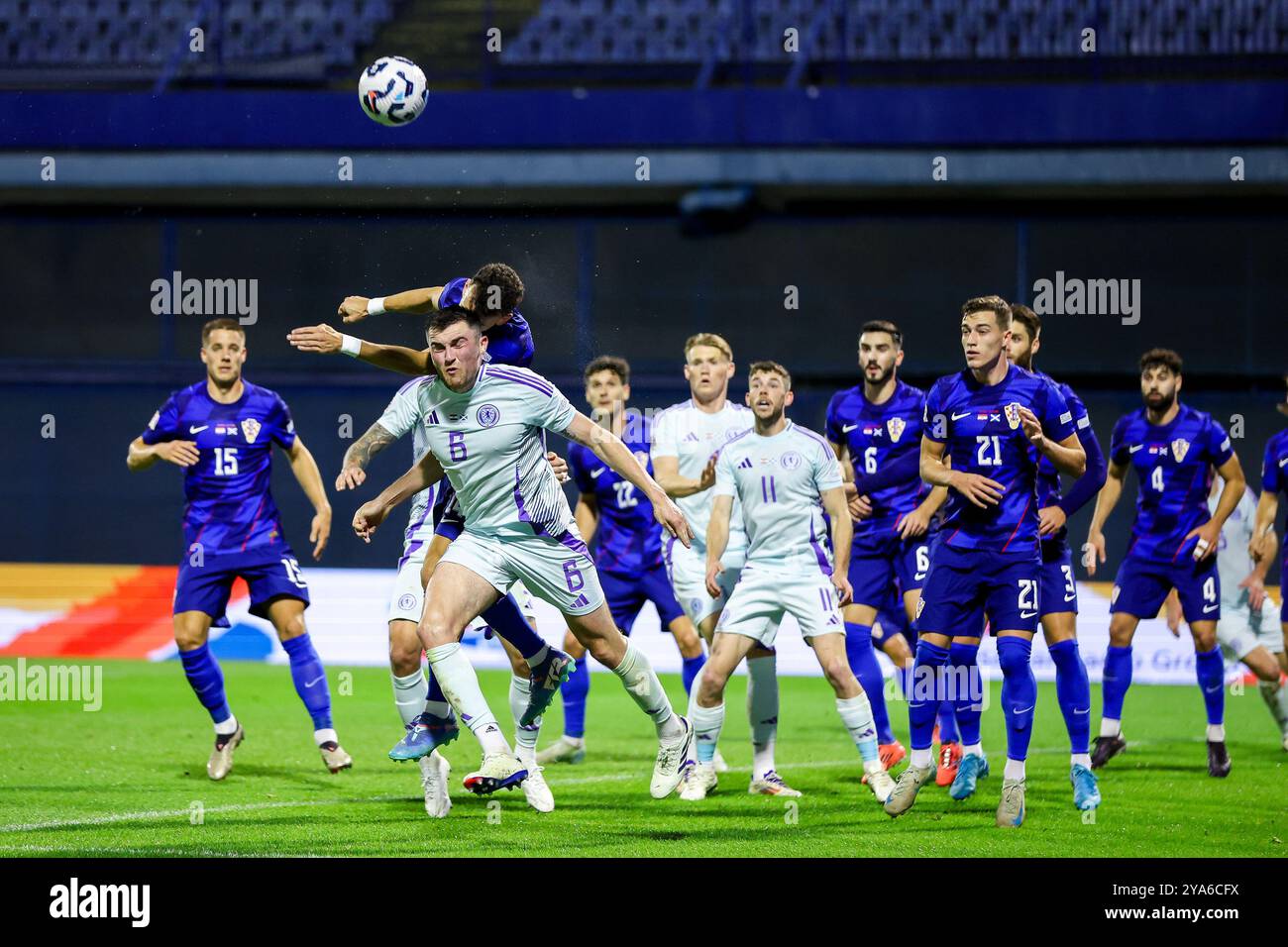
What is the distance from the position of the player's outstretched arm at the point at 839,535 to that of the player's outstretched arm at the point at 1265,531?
3234 mm

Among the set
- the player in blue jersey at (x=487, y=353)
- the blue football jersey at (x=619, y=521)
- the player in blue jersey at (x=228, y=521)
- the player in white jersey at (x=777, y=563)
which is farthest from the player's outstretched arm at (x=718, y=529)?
the player in blue jersey at (x=228, y=521)

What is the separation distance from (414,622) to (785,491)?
183 cm

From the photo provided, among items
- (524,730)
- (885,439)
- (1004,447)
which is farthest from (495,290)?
(885,439)

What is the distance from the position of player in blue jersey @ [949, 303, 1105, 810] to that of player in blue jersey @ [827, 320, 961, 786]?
933 millimetres

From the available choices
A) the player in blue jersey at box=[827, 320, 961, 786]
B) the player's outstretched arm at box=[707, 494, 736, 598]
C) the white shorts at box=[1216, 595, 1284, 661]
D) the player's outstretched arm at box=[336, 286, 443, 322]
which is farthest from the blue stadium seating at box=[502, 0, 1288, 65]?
the player's outstretched arm at box=[336, 286, 443, 322]

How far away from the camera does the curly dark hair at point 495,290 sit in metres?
6.67

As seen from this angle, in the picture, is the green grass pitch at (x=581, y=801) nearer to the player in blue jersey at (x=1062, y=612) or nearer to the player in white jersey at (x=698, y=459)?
the player in blue jersey at (x=1062, y=612)

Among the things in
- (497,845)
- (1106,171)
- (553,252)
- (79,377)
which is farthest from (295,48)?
(497,845)

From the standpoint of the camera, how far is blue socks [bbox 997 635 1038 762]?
6777 millimetres

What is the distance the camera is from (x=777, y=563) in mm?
7402

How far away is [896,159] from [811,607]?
9759 mm

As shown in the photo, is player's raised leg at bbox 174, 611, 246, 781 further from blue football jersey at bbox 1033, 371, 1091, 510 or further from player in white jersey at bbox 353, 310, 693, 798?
blue football jersey at bbox 1033, 371, 1091, 510

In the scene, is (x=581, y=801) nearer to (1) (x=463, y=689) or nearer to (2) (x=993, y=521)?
(1) (x=463, y=689)
